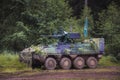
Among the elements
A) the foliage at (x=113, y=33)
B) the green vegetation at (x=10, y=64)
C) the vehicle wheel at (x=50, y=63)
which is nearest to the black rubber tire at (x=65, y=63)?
the vehicle wheel at (x=50, y=63)

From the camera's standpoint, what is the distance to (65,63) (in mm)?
21141

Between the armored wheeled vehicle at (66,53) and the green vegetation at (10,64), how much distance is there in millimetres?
456

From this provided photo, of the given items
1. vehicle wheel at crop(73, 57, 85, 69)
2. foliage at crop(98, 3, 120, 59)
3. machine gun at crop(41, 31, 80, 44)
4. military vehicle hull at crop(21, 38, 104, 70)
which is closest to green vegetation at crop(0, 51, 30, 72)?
military vehicle hull at crop(21, 38, 104, 70)

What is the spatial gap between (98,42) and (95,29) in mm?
13595

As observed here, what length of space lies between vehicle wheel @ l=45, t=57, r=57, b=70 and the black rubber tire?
0.53m

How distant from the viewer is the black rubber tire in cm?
2102

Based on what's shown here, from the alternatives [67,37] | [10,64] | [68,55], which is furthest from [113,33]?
[10,64]

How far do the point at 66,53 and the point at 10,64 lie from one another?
360 cm

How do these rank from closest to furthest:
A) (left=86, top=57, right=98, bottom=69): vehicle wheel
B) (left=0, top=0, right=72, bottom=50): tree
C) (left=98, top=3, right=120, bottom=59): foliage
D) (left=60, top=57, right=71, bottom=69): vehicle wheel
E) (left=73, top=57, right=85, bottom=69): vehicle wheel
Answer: (left=60, top=57, right=71, bottom=69): vehicle wheel < (left=73, top=57, right=85, bottom=69): vehicle wheel < (left=86, top=57, right=98, bottom=69): vehicle wheel < (left=0, top=0, right=72, bottom=50): tree < (left=98, top=3, right=120, bottom=59): foliage

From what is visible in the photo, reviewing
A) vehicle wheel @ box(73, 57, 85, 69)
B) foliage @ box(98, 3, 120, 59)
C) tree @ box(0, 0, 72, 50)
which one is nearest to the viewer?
vehicle wheel @ box(73, 57, 85, 69)

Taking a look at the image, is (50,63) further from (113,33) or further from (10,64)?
(113,33)

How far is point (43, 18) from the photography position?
26.7 metres

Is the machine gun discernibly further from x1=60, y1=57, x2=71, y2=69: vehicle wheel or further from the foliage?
the foliage

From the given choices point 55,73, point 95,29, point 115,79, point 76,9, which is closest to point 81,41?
point 55,73
